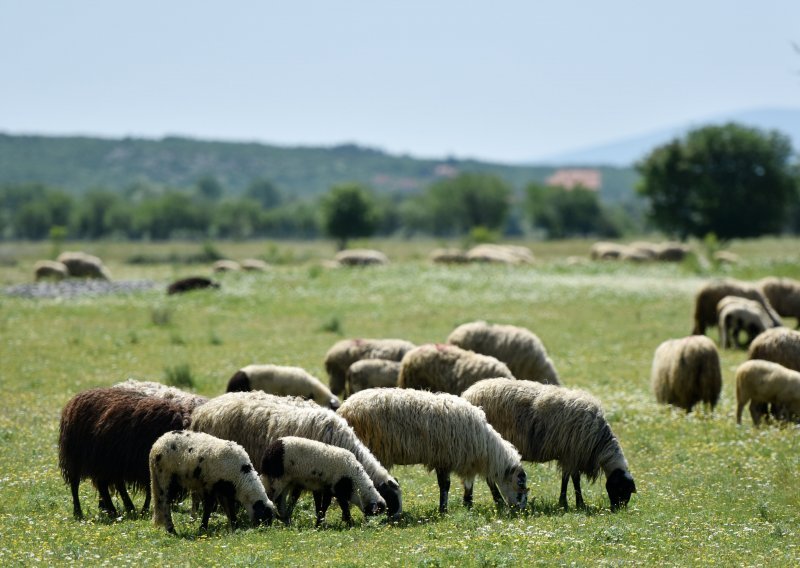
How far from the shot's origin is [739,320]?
27.9 m

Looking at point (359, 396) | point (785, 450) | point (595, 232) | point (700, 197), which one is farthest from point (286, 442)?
point (595, 232)

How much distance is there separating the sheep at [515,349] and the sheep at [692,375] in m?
2.36

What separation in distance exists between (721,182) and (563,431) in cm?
6797

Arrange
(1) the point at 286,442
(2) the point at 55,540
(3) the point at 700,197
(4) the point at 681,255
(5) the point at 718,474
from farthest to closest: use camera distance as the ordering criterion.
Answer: (3) the point at 700,197 < (4) the point at 681,255 < (5) the point at 718,474 < (1) the point at 286,442 < (2) the point at 55,540

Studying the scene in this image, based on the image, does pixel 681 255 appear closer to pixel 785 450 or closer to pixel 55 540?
pixel 785 450

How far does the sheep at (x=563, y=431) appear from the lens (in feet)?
42.8

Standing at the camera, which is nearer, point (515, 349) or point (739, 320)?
point (515, 349)

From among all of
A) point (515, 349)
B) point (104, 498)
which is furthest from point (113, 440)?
point (515, 349)

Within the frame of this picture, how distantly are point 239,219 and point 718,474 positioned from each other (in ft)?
540

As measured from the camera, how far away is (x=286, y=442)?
11.8 m

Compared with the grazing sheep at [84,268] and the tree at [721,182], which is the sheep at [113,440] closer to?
the grazing sheep at [84,268]

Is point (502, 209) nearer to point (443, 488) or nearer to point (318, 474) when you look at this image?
point (443, 488)

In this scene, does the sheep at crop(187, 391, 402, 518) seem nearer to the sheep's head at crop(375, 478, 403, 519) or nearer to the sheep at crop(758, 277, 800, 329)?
the sheep's head at crop(375, 478, 403, 519)

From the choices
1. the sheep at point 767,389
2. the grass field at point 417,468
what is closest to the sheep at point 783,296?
the grass field at point 417,468
